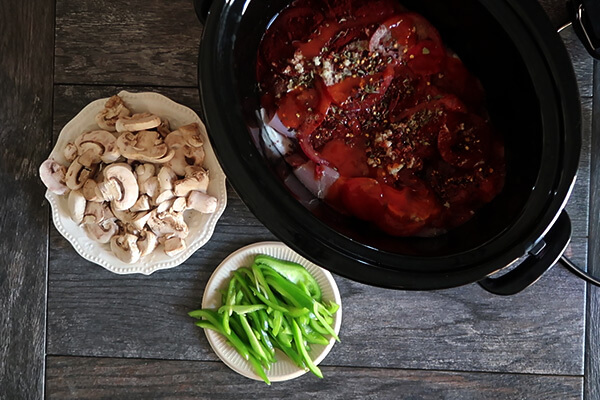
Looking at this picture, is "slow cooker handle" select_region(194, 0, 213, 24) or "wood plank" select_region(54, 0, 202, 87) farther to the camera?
"wood plank" select_region(54, 0, 202, 87)

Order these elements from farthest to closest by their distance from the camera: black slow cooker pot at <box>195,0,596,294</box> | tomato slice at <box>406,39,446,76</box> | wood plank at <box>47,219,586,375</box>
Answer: wood plank at <box>47,219,586,375</box> < tomato slice at <box>406,39,446,76</box> < black slow cooker pot at <box>195,0,596,294</box>

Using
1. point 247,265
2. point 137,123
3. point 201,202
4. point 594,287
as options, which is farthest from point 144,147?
point 594,287

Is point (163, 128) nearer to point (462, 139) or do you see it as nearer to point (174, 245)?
point (174, 245)

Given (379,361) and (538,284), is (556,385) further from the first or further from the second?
(379,361)

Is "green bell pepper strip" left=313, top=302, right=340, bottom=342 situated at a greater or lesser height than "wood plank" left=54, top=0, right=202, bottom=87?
lesser

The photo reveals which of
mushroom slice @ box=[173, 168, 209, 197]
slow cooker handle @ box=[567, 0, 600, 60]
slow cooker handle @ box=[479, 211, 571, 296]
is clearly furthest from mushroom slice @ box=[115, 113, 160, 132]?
slow cooker handle @ box=[567, 0, 600, 60]

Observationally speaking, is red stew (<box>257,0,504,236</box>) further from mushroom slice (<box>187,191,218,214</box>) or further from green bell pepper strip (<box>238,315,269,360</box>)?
green bell pepper strip (<box>238,315,269,360</box>)
